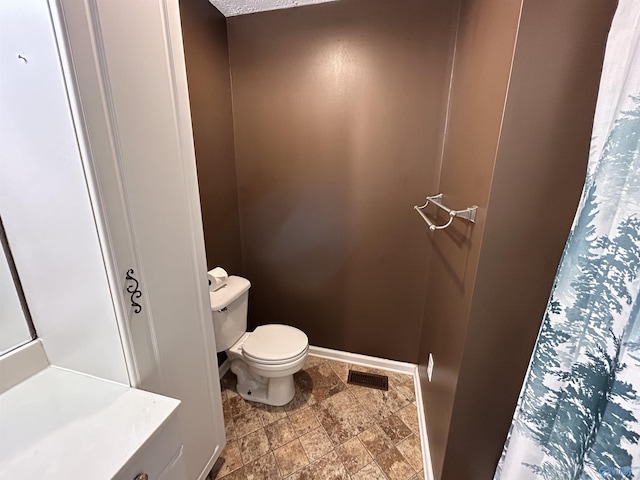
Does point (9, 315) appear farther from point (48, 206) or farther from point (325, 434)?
point (325, 434)

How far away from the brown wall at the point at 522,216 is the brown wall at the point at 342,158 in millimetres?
457

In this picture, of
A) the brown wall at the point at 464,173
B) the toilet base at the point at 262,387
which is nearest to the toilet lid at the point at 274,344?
the toilet base at the point at 262,387

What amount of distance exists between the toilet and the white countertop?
65cm

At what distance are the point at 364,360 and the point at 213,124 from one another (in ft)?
6.15

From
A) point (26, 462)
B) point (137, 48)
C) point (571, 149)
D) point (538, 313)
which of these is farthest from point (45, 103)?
point (538, 313)

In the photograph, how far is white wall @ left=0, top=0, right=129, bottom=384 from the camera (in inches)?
23.9

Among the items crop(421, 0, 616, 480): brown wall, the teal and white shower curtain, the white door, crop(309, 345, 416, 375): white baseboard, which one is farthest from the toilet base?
the teal and white shower curtain

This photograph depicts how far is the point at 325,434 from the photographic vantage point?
5.08 feet

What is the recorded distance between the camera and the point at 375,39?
1.56 metres

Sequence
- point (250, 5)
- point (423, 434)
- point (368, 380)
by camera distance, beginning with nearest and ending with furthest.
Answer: point (423, 434), point (250, 5), point (368, 380)

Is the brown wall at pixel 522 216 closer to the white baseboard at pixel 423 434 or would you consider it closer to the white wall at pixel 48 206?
the white baseboard at pixel 423 434

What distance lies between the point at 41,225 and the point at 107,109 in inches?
14.1

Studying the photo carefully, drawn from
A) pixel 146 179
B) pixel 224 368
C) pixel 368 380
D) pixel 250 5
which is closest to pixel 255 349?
pixel 224 368

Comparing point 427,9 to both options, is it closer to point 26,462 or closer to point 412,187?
point 412,187
